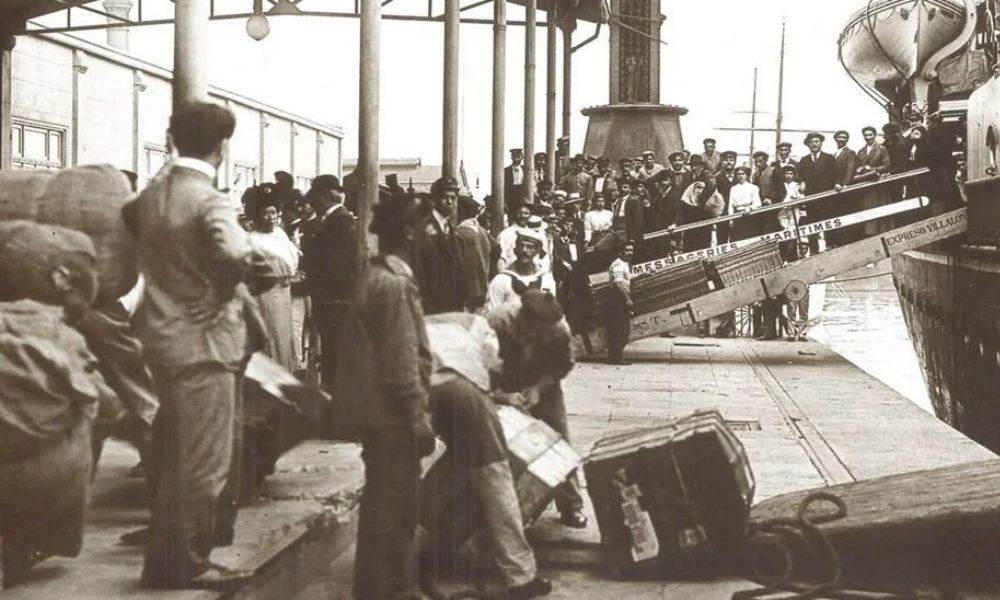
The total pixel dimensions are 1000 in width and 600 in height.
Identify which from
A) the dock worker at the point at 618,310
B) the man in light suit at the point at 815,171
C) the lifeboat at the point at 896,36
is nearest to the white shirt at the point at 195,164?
the dock worker at the point at 618,310

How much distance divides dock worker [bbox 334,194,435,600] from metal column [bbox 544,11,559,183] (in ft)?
62.5

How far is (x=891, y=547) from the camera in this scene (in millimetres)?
7102

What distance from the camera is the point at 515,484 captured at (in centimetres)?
740

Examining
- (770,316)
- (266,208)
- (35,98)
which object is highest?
(35,98)

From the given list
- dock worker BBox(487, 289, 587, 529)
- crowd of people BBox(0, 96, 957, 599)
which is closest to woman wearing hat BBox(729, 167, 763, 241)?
crowd of people BBox(0, 96, 957, 599)

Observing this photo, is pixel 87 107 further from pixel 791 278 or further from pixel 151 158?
pixel 791 278

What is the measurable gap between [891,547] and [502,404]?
1.97m

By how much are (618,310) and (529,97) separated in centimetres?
466

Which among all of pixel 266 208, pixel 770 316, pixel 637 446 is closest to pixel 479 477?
pixel 637 446

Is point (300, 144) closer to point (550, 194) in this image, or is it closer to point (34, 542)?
point (550, 194)

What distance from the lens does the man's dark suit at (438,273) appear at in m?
10.1

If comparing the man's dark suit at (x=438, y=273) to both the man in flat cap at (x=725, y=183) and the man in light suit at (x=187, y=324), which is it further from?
the man in flat cap at (x=725, y=183)

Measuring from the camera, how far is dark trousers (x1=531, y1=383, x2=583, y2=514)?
817 centimetres

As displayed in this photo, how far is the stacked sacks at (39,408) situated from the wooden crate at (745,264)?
44.8 ft
